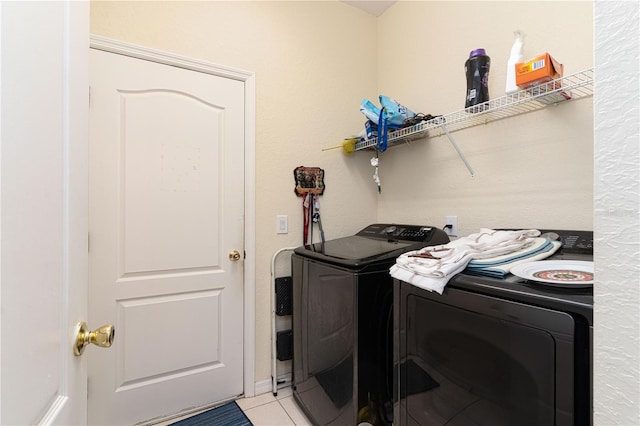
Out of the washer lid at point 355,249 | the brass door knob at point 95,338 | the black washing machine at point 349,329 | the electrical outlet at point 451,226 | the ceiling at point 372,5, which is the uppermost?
the ceiling at point 372,5

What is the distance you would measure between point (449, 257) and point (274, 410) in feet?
5.00

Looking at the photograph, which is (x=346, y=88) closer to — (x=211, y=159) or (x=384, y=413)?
(x=211, y=159)

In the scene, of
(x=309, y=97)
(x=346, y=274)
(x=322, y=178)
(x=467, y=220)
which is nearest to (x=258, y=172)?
(x=322, y=178)

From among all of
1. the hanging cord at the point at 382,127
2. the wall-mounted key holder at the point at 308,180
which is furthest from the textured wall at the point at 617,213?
the wall-mounted key holder at the point at 308,180

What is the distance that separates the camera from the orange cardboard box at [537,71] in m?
1.21

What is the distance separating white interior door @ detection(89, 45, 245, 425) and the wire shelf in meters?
1.08

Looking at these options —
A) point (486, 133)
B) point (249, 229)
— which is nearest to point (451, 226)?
point (486, 133)

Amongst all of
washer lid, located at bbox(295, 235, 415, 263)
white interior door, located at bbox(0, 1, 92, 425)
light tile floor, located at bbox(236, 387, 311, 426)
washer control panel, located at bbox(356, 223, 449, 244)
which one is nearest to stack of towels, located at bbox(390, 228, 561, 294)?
washer lid, located at bbox(295, 235, 415, 263)

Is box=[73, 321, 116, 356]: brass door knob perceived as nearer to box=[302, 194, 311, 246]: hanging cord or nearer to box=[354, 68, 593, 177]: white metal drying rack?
box=[302, 194, 311, 246]: hanging cord

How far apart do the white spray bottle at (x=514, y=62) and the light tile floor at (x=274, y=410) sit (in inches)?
79.7

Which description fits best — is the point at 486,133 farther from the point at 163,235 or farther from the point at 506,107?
the point at 163,235

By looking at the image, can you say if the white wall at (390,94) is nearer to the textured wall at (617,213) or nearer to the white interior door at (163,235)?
the white interior door at (163,235)

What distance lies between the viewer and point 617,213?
1.21 feet

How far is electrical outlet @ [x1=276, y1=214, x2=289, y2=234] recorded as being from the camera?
2139 millimetres
